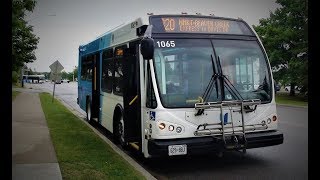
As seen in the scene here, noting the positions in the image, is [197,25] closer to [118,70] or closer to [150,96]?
[150,96]

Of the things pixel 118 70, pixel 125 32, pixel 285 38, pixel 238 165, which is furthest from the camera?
pixel 285 38

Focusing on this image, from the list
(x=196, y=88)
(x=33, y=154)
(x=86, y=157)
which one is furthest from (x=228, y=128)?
(x=33, y=154)

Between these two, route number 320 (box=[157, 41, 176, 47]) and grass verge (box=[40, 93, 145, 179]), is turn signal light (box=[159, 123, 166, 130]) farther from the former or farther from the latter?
route number 320 (box=[157, 41, 176, 47])

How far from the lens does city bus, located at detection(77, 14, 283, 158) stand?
7.53 meters

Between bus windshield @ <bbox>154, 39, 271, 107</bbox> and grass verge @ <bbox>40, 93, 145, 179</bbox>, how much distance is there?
151 cm

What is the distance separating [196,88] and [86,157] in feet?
9.23

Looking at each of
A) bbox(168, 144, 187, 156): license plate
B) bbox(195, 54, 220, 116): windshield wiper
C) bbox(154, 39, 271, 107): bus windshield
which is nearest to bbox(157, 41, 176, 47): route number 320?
bbox(154, 39, 271, 107): bus windshield

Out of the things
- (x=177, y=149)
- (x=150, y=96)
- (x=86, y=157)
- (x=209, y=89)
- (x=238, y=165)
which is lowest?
(x=238, y=165)

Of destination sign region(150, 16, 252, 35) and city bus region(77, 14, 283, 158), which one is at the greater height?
destination sign region(150, 16, 252, 35)

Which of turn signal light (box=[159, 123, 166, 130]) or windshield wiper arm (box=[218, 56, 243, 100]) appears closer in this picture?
turn signal light (box=[159, 123, 166, 130])

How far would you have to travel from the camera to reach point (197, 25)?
823 cm

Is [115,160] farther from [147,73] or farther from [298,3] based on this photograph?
[298,3]

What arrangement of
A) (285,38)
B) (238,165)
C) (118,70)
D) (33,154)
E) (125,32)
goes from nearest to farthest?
1. (238,165)
2. (33,154)
3. (125,32)
4. (118,70)
5. (285,38)

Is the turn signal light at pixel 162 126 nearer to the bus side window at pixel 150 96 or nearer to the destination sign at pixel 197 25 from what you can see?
the bus side window at pixel 150 96
